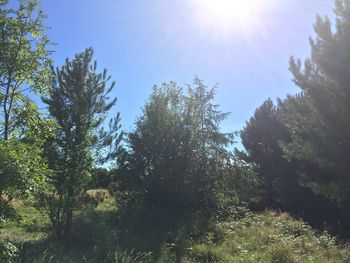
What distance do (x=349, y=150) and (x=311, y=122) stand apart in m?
1.53

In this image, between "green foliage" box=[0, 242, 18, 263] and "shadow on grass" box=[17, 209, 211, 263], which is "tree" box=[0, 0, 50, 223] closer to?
"green foliage" box=[0, 242, 18, 263]

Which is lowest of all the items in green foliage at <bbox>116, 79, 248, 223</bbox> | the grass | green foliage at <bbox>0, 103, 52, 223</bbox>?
the grass

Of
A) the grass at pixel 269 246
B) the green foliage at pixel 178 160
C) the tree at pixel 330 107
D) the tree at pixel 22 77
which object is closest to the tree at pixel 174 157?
the green foliage at pixel 178 160

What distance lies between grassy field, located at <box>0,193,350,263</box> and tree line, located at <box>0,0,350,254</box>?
116cm

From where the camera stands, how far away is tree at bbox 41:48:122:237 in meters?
15.2

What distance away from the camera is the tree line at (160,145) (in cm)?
655

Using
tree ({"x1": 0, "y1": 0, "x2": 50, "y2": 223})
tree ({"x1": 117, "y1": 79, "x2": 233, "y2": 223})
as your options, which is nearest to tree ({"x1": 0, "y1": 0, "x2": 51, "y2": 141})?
tree ({"x1": 0, "y1": 0, "x2": 50, "y2": 223})

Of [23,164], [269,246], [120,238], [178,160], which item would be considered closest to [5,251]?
[23,164]

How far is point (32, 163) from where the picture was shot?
5.68m

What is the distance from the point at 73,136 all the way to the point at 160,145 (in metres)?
4.88

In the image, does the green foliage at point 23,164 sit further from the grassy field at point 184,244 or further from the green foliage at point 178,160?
the green foliage at point 178,160

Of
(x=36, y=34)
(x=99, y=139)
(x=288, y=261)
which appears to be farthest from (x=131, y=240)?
(x=36, y=34)

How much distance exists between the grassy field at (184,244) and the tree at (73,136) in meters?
1.17

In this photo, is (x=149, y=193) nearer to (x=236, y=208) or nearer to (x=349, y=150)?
(x=236, y=208)
